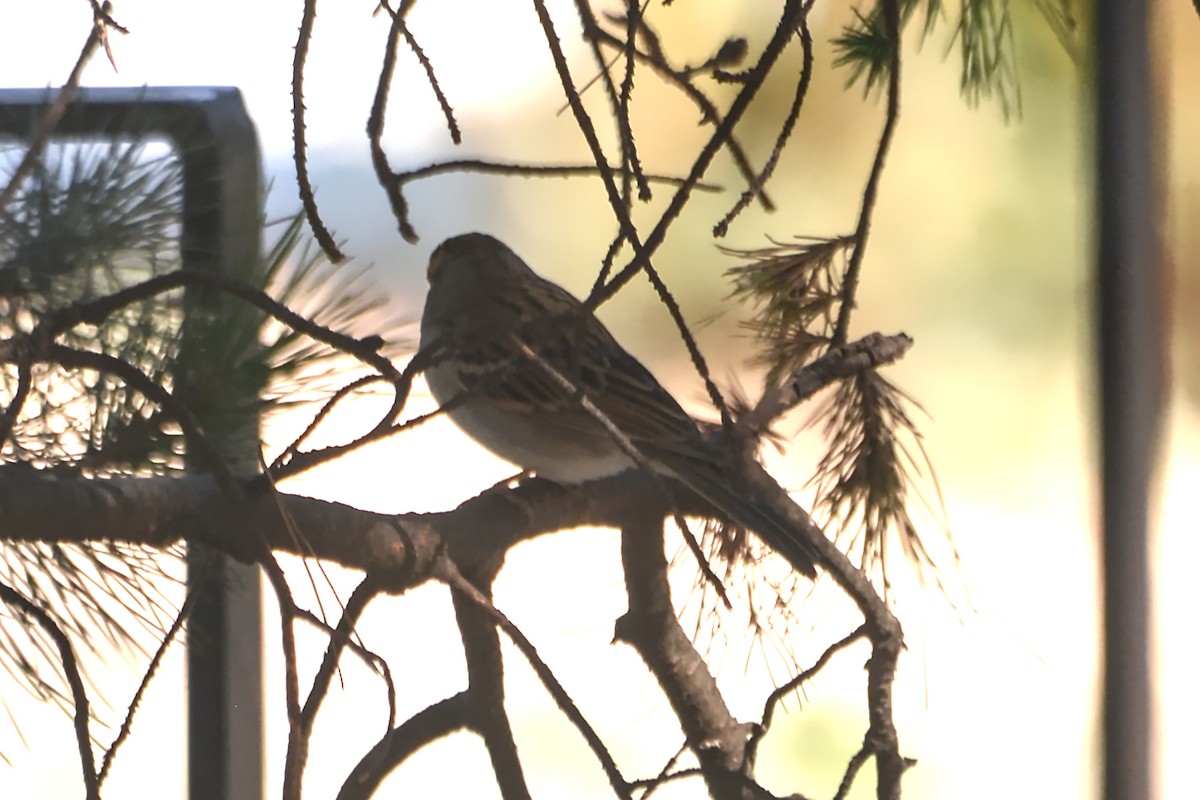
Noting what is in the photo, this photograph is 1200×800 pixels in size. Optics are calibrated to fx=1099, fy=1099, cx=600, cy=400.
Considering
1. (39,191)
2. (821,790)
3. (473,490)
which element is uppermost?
(473,490)

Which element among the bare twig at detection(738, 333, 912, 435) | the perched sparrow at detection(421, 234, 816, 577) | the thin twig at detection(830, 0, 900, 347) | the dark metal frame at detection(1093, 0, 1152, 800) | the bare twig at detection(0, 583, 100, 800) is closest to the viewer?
the bare twig at detection(0, 583, 100, 800)

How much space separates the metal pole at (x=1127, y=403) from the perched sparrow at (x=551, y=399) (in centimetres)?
63

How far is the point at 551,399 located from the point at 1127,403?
0.73 m

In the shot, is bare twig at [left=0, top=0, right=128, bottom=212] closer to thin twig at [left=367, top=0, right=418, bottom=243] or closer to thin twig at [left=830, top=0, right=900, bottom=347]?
thin twig at [left=367, top=0, right=418, bottom=243]

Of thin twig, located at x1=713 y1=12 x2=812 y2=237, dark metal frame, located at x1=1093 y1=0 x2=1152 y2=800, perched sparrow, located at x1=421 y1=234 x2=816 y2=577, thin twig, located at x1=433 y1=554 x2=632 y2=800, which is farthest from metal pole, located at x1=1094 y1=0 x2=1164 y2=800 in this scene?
thin twig, located at x1=433 y1=554 x2=632 y2=800

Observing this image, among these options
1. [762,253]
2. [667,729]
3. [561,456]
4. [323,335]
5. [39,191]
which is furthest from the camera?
[667,729]

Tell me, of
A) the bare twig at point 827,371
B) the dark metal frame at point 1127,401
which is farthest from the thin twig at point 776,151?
the dark metal frame at point 1127,401

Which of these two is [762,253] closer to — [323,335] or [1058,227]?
[323,335]

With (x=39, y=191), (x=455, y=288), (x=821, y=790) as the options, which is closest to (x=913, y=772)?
(x=821, y=790)

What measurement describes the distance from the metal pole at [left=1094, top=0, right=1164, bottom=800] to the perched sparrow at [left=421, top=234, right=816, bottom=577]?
626mm

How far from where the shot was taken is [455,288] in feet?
3.76

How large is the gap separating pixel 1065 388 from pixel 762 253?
2.48 feet

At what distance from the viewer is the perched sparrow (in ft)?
2.73

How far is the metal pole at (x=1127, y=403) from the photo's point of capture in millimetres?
1272
